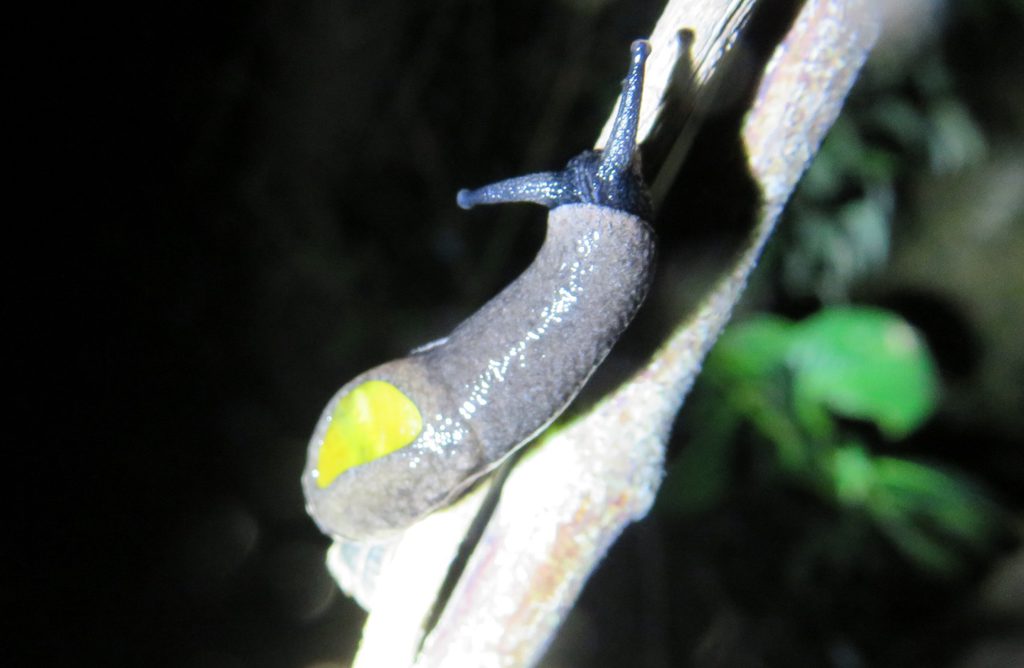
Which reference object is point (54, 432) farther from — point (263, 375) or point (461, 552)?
point (461, 552)

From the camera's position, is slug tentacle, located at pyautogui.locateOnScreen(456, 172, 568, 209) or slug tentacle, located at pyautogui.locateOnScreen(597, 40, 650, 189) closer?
slug tentacle, located at pyautogui.locateOnScreen(597, 40, 650, 189)

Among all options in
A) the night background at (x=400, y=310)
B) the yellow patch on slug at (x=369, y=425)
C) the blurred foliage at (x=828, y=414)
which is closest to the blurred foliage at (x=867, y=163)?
the night background at (x=400, y=310)

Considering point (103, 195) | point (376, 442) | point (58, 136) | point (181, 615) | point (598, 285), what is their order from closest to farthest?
1. point (598, 285)
2. point (376, 442)
3. point (58, 136)
4. point (103, 195)
5. point (181, 615)

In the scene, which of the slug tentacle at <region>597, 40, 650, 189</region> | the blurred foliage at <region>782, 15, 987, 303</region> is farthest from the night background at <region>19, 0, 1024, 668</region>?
the slug tentacle at <region>597, 40, 650, 189</region>

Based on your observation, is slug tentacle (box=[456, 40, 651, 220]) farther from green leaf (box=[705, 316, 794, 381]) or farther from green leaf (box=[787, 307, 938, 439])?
green leaf (box=[787, 307, 938, 439])

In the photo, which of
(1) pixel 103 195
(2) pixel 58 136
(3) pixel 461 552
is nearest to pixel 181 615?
(1) pixel 103 195

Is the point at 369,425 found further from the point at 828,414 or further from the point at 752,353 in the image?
the point at 828,414
